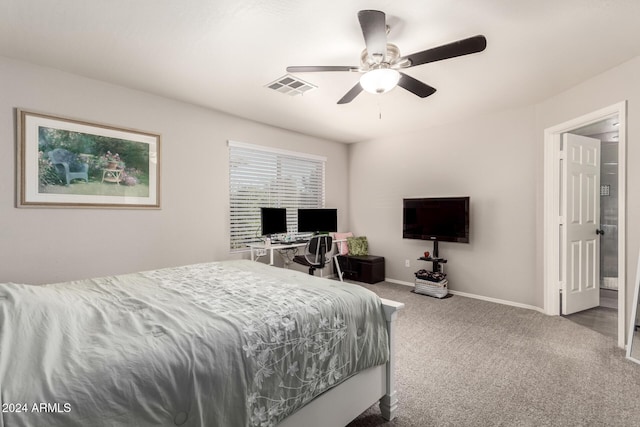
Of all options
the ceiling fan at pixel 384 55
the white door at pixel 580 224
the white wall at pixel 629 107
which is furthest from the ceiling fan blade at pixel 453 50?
the white door at pixel 580 224

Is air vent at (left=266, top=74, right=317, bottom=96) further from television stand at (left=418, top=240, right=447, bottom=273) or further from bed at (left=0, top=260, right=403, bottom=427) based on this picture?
television stand at (left=418, top=240, right=447, bottom=273)

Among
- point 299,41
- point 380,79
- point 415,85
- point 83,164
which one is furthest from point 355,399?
point 83,164

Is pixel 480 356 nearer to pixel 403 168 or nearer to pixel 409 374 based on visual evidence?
pixel 409 374

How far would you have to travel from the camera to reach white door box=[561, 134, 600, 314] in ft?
11.3

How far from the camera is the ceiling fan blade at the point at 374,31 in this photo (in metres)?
1.69

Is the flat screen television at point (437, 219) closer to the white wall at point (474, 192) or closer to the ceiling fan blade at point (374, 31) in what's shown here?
the white wall at point (474, 192)

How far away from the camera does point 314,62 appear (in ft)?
8.58

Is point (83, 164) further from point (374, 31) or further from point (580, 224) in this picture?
point (580, 224)

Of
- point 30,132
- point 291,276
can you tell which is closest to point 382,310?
point 291,276

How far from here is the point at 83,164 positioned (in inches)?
115

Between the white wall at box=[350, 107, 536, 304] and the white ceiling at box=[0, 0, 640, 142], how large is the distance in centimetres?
74

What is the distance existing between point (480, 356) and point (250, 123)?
3.84 meters

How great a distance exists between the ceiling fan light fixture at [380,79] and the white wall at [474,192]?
2599 mm

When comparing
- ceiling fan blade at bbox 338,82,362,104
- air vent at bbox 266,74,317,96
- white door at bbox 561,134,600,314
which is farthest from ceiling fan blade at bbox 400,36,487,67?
white door at bbox 561,134,600,314
